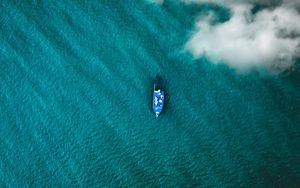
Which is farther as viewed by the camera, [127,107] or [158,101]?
[127,107]

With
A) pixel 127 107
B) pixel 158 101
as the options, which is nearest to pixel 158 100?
pixel 158 101

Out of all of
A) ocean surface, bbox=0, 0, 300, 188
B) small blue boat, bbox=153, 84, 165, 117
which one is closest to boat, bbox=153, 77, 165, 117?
small blue boat, bbox=153, 84, 165, 117

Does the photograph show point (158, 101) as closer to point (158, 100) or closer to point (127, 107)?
point (158, 100)

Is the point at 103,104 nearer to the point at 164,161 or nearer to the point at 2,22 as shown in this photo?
the point at 164,161

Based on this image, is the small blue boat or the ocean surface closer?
the ocean surface

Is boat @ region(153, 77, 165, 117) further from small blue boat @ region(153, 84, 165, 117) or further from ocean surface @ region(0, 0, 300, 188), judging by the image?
ocean surface @ region(0, 0, 300, 188)

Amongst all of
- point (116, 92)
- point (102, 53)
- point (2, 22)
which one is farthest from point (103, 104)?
point (2, 22)
